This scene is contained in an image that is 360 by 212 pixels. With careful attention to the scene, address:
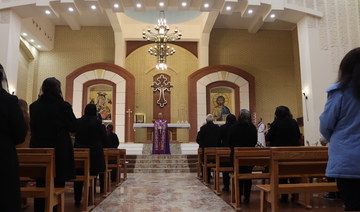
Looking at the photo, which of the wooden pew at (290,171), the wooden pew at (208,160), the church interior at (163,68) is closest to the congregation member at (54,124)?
the wooden pew at (290,171)

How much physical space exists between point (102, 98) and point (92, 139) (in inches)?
423

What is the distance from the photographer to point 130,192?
5.62 metres

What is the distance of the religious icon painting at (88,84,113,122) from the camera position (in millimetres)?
14771

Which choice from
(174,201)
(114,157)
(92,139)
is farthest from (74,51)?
(174,201)

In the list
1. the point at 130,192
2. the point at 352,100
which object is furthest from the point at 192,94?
the point at 352,100

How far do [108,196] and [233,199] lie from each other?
212 centimetres

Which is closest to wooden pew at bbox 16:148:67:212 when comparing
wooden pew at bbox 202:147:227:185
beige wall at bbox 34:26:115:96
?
→ wooden pew at bbox 202:147:227:185

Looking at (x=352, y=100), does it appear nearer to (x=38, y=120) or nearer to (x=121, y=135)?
(x=38, y=120)

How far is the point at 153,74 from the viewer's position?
51.9 ft

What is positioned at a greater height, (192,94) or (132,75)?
(132,75)

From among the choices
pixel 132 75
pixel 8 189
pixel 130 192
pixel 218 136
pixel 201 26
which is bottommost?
pixel 130 192

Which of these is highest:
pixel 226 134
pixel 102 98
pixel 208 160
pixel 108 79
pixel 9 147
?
pixel 108 79

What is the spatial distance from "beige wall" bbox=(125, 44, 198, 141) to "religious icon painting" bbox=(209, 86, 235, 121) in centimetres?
140

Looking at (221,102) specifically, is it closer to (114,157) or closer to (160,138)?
(160,138)
